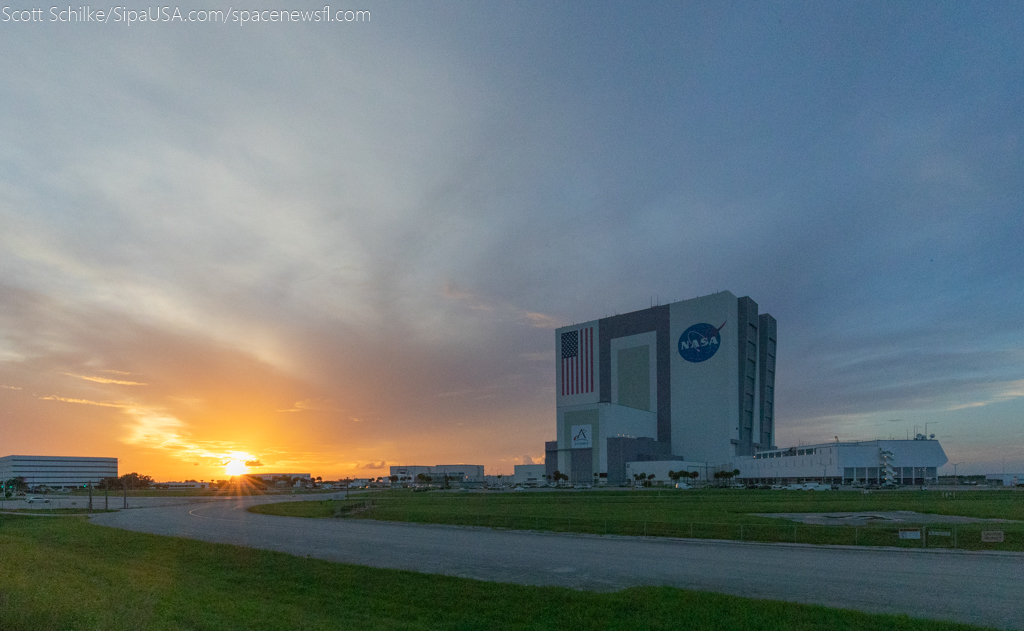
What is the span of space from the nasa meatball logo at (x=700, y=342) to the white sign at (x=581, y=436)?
108 feet

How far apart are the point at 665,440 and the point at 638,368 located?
21.6 m

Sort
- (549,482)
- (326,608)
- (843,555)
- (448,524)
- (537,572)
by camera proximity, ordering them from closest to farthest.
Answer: (326,608) → (537,572) → (843,555) → (448,524) → (549,482)

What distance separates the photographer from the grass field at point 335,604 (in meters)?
14.9

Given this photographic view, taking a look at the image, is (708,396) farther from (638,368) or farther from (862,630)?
(862,630)

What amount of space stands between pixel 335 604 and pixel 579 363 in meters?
178

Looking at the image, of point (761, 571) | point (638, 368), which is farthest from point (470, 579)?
point (638, 368)

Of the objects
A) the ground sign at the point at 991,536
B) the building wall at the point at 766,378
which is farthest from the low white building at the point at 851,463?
the ground sign at the point at 991,536

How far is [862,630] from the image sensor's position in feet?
50.2

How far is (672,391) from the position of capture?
575 feet

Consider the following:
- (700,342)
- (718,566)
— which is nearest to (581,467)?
(700,342)

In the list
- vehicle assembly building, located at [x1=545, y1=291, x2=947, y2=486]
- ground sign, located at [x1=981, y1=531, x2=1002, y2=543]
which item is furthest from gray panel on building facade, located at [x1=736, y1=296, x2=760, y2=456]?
ground sign, located at [x1=981, y1=531, x2=1002, y2=543]

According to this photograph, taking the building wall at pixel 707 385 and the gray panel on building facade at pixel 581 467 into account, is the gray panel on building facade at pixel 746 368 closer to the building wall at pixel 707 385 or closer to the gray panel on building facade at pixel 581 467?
the building wall at pixel 707 385

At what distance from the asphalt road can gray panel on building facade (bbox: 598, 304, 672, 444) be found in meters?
144

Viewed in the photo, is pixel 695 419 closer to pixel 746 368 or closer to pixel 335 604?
pixel 746 368
